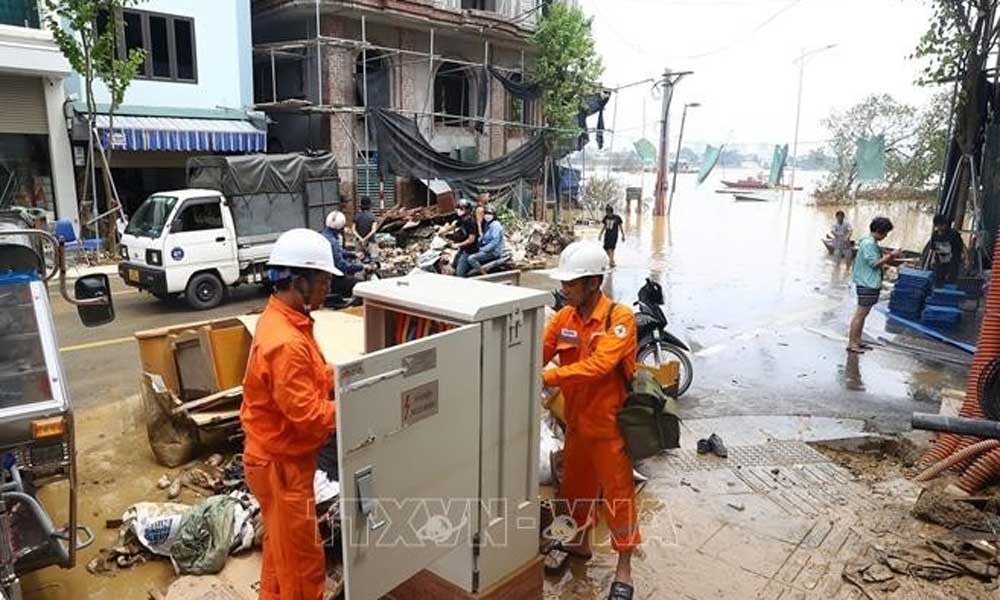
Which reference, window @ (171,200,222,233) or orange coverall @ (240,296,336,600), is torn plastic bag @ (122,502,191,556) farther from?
window @ (171,200,222,233)

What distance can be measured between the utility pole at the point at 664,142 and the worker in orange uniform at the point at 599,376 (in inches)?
892

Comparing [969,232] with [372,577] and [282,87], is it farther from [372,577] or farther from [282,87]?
[282,87]

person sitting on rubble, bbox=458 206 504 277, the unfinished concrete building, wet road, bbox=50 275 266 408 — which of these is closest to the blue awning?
the unfinished concrete building

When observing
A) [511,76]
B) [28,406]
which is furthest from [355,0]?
[28,406]

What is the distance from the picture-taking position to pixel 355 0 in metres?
16.6

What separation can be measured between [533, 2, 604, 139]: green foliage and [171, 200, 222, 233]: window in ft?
40.7

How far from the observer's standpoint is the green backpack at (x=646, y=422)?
10.8 ft

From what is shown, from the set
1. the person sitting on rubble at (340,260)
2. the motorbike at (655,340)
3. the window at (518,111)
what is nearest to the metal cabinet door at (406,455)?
the motorbike at (655,340)

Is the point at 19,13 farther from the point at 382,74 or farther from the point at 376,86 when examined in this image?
the point at 382,74

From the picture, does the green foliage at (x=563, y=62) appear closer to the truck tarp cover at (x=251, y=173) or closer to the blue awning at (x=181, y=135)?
the blue awning at (x=181, y=135)

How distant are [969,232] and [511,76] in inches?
543

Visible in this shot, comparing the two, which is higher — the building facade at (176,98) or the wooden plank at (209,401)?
the building facade at (176,98)

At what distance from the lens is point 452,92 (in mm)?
21516

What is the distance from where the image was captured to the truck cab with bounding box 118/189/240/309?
31.7 feet
